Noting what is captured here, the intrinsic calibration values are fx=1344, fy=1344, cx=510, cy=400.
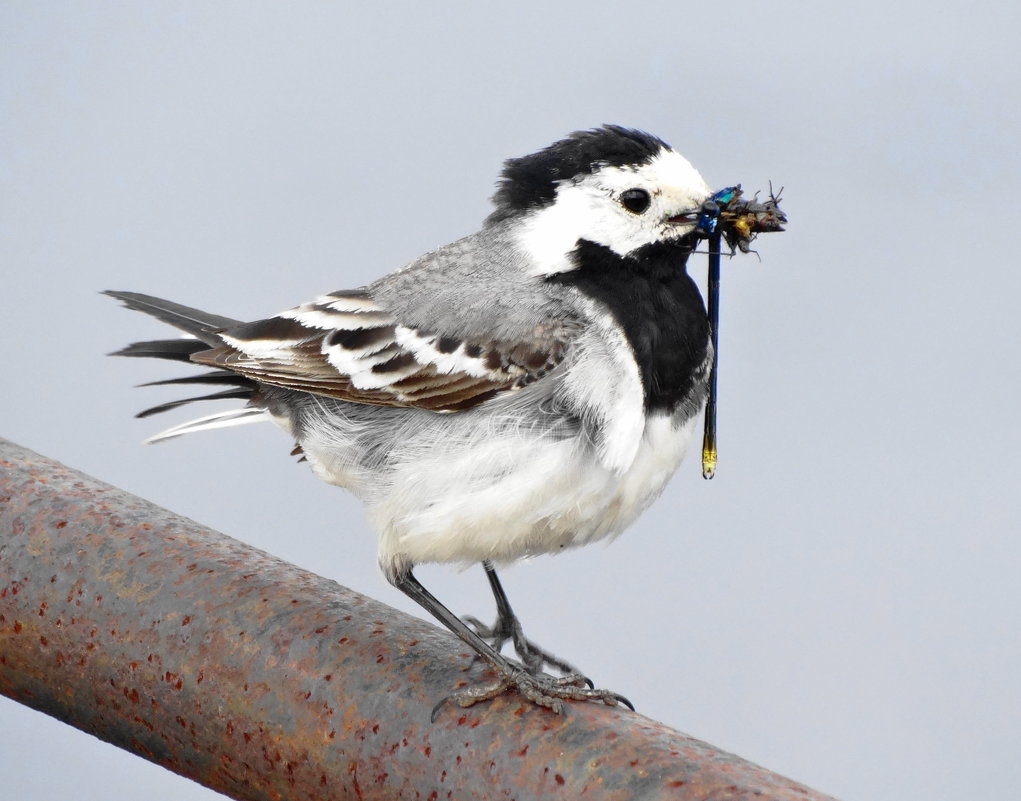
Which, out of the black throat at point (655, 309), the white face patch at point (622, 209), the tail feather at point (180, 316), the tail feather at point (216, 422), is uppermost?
the white face patch at point (622, 209)

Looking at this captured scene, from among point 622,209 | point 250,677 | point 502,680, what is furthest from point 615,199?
point 250,677

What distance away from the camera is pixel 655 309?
2.50 meters

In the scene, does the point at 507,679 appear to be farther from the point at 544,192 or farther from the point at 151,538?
the point at 544,192

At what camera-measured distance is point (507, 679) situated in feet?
6.91

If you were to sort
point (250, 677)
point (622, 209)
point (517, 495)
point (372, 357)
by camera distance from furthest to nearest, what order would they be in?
point (372, 357) < point (622, 209) < point (517, 495) < point (250, 677)

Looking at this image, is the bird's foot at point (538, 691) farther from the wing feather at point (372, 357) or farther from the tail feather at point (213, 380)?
the tail feather at point (213, 380)

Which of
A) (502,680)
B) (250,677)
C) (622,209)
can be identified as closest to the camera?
(250,677)

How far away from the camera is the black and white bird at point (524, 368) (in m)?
2.39

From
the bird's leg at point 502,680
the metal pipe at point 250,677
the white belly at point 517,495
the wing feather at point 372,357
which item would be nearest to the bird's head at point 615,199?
the wing feather at point 372,357

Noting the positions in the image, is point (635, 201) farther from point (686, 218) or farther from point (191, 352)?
point (191, 352)

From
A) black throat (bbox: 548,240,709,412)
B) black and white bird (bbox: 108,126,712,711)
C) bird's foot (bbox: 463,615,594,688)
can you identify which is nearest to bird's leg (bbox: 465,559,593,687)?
bird's foot (bbox: 463,615,594,688)

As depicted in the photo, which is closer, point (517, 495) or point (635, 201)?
point (517, 495)

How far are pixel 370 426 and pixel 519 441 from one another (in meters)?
0.40

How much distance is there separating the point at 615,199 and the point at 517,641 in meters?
1.09
